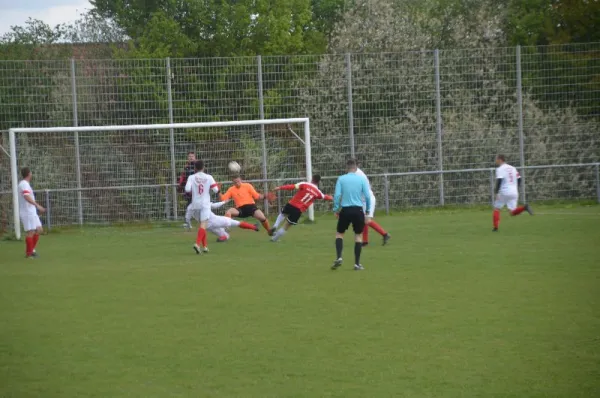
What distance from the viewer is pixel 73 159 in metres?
26.0

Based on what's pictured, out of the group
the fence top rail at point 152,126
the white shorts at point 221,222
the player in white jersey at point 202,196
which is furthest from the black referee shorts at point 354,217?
the fence top rail at point 152,126

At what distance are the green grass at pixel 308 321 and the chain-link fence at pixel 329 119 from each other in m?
6.13

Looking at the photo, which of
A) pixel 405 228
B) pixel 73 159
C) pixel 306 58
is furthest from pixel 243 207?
pixel 306 58

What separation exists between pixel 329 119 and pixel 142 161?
5.72m

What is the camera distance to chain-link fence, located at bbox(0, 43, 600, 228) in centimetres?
2622

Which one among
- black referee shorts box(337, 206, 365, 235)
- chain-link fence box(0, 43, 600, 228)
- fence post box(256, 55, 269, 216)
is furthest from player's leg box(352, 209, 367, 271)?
fence post box(256, 55, 269, 216)

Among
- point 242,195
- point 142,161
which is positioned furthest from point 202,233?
point 142,161

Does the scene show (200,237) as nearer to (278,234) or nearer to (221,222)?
(221,222)

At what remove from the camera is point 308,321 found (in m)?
11.5

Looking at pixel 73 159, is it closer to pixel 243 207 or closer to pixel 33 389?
pixel 243 207

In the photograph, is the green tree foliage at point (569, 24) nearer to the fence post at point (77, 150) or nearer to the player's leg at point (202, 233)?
the fence post at point (77, 150)

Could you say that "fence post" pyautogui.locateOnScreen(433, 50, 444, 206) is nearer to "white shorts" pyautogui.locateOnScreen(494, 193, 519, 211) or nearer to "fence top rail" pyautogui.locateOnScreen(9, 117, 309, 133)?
"fence top rail" pyautogui.locateOnScreen(9, 117, 309, 133)

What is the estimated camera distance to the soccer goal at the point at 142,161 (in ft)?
84.3

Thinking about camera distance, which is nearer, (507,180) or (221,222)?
(221,222)
